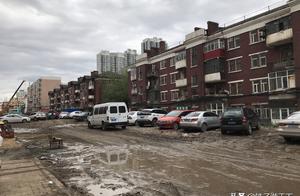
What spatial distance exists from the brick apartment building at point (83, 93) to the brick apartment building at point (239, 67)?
3638 cm

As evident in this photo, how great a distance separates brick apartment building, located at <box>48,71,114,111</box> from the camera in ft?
305

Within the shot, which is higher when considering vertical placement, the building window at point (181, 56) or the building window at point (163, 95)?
the building window at point (181, 56)

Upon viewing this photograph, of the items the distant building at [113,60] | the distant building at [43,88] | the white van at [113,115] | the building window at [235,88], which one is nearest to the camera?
the white van at [113,115]

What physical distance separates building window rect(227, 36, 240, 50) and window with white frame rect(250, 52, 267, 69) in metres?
3.33

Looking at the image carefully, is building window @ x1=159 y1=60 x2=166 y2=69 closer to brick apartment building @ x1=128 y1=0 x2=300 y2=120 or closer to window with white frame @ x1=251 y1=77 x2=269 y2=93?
brick apartment building @ x1=128 y1=0 x2=300 y2=120

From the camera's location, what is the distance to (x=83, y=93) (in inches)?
3949

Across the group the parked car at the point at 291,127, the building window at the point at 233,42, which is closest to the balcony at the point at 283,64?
the building window at the point at 233,42

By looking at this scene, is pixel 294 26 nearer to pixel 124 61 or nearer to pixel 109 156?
pixel 109 156

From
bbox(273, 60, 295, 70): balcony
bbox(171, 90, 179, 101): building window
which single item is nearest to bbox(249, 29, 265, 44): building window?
bbox(273, 60, 295, 70): balcony

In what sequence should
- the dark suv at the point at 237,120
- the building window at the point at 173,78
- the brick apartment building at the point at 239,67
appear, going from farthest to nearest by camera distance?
1. the building window at the point at 173,78
2. the brick apartment building at the point at 239,67
3. the dark suv at the point at 237,120

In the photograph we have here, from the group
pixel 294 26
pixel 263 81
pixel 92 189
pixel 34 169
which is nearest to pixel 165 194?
pixel 92 189

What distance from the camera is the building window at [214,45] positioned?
140 feet

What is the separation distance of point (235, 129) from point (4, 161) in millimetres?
13457

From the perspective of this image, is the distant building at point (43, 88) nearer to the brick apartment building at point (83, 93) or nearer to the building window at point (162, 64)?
the brick apartment building at point (83, 93)
